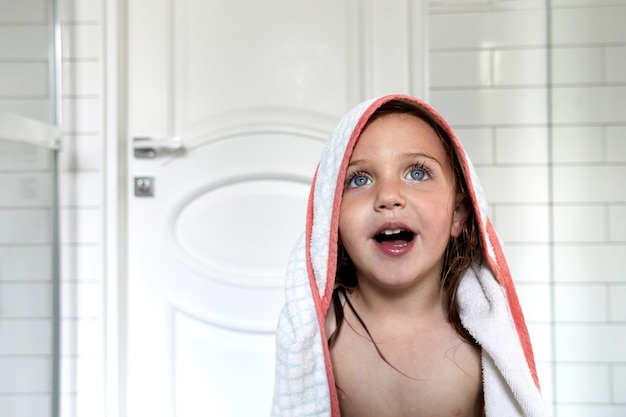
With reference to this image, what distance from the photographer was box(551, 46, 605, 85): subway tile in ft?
4.29

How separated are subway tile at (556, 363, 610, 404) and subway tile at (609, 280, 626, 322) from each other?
154 mm

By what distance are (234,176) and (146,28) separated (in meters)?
0.49

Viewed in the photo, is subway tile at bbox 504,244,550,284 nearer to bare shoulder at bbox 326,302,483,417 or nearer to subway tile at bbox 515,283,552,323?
subway tile at bbox 515,283,552,323

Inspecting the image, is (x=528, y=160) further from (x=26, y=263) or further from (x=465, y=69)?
(x=26, y=263)

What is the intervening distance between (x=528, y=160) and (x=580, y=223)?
0.21 metres

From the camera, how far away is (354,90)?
5.13ft

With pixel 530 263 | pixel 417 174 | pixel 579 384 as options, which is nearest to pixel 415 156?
pixel 417 174

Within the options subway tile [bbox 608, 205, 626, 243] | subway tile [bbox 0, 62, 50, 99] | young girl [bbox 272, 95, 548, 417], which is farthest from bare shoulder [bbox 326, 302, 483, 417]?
subway tile [bbox 0, 62, 50, 99]

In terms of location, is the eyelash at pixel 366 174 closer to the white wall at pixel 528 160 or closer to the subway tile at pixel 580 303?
the white wall at pixel 528 160

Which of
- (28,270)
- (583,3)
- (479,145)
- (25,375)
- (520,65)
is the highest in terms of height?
(583,3)

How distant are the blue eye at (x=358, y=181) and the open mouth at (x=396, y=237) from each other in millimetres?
85

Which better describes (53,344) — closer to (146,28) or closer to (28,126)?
(28,126)

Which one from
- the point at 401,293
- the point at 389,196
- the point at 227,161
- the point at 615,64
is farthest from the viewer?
the point at 227,161

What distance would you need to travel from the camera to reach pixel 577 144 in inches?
54.9
